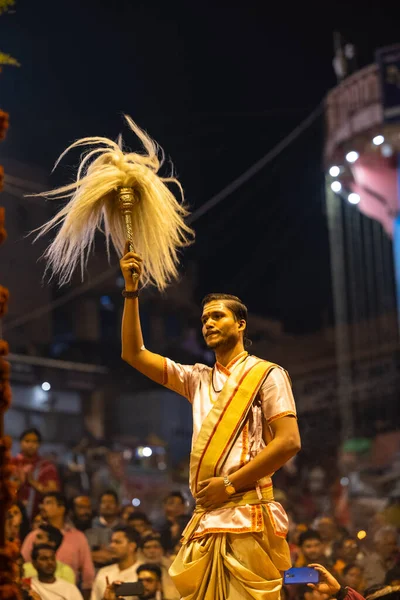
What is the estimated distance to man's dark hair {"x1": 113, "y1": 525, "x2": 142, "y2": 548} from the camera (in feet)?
24.6

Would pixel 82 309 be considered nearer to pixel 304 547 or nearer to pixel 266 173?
pixel 266 173

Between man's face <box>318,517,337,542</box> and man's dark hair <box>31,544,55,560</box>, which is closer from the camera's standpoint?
man's dark hair <box>31,544,55,560</box>

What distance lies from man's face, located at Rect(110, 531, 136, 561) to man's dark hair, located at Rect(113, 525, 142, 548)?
3 centimetres

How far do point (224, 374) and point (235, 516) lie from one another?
2.23ft

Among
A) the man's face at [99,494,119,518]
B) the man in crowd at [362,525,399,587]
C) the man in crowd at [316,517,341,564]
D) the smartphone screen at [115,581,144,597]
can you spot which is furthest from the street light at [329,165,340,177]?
the smartphone screen at [115,581,144,597]

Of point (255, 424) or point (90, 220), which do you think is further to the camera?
point (90, 220)

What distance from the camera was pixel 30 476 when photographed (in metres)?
8.08

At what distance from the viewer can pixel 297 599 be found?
7.27m

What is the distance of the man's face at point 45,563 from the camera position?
693cm

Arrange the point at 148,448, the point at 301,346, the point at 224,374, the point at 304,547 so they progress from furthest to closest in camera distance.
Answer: the point at 301,346 → the point at 148,448 → the point at 304,547 → the point at 224,374

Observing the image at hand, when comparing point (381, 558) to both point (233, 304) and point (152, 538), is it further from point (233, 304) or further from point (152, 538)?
point (233, 304)

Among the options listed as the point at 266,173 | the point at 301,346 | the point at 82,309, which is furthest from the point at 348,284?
the point at 82,309

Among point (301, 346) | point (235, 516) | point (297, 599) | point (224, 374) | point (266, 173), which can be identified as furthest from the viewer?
point (301, 346)

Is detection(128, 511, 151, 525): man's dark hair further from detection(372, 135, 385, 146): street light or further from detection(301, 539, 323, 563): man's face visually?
detection(372, 135, 385, 146): street light
